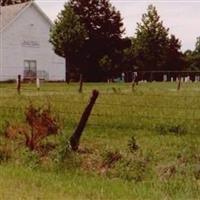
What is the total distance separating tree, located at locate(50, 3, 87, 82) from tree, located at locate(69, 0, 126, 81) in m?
8.34

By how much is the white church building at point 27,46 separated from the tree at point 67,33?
2.09 metres

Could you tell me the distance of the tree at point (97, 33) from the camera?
238ft

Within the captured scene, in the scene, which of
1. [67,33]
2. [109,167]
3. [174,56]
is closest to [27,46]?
[67,33]

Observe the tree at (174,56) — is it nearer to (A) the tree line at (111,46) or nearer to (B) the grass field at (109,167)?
(A) the tree line at (111,46)

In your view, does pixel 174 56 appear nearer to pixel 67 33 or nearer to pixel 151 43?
pixel 151 43

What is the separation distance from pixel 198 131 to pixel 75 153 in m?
4.06

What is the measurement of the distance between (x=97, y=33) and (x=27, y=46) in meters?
10.8

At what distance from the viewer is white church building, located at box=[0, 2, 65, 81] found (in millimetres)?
63031

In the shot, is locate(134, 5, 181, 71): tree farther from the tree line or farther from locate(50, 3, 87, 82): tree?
locate(50, 3, 87, 82): tree

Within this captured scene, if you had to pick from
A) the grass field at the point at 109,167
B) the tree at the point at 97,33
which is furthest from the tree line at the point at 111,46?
the grass field at the point at 109,167

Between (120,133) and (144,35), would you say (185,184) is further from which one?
(144,35)

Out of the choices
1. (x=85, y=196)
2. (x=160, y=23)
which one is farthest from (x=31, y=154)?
(x=160, y=23)

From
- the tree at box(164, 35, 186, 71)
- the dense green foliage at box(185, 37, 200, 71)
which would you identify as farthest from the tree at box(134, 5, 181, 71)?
the dense green foliage at box(185, 37, 200, 71)

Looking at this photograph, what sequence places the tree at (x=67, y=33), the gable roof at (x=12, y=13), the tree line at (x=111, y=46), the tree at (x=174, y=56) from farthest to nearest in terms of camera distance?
the tree at (x=174, y=56)
the tree line at (x=111, y=46)
the gable roof at (x=12, y=13)
the tree at (x=67, y=33)
